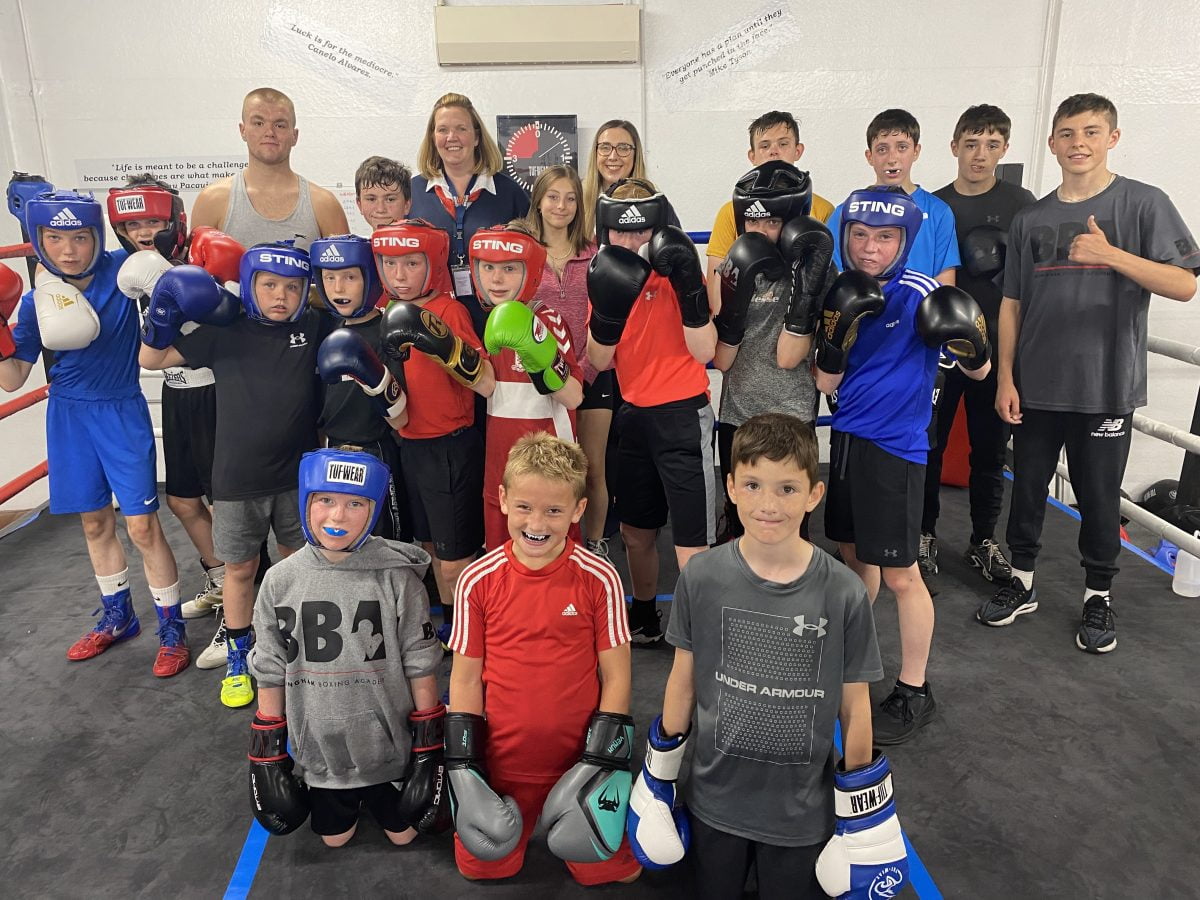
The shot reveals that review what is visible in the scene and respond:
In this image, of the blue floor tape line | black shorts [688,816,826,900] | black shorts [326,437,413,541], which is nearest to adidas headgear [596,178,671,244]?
black shorts [326,437,413,541]

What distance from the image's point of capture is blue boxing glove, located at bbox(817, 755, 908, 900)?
4.89 feet

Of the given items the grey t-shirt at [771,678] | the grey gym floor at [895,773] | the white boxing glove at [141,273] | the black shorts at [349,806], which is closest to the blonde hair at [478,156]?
the white boxing glove at [141,273]

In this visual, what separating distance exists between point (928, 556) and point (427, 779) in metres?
2.28

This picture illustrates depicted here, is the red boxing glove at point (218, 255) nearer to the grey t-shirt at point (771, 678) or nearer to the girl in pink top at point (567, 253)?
the girl in pink top at point (567, 253)

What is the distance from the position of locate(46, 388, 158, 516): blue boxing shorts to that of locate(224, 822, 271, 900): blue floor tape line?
1.20 meters

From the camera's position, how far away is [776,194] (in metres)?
2.08

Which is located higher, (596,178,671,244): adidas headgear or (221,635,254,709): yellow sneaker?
(596,178,671,244): adidas headgear

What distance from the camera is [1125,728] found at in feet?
7.54

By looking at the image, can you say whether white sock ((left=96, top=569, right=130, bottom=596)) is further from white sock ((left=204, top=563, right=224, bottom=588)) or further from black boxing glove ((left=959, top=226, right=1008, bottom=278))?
black boxing glove ((left=959, top=226, right=1008, bottom=278))

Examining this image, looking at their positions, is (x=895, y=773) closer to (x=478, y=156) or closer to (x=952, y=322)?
(x=952, y=322)

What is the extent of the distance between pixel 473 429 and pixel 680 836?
130cm

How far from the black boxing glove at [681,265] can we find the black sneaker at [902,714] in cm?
120

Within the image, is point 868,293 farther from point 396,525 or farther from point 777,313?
point 396,525

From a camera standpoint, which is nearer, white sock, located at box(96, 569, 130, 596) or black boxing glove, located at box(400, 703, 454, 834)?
black boxing glove, located at box(400, 703, 454, 834)
